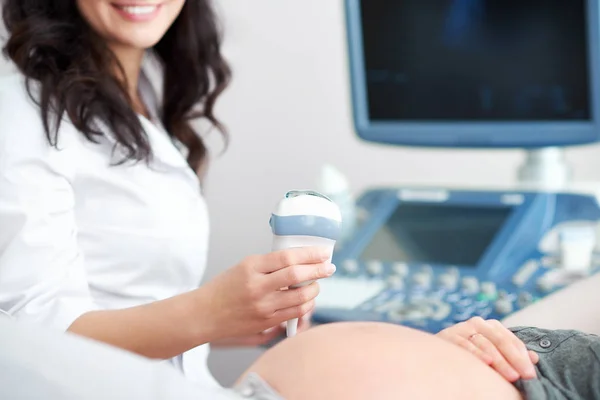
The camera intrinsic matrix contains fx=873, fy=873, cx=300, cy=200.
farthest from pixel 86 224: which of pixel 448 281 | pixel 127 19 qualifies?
pixel 448 281

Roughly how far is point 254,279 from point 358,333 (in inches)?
5.7

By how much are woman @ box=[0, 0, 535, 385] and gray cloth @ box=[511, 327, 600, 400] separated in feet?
0.18

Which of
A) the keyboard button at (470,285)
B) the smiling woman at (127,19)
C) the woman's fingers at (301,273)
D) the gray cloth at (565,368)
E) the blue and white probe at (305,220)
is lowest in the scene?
the keyboard button at (470,285)

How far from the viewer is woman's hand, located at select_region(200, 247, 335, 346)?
81 cm

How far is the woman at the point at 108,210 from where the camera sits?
0.95 metres

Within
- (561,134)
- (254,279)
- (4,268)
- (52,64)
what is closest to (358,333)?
(254,279)

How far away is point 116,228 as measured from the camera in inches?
44.9

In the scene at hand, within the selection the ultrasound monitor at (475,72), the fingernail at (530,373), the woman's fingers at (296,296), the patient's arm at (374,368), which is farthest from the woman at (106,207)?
the ultrasound monitor at (475,72)

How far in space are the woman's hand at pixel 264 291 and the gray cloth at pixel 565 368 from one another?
0.68 feet

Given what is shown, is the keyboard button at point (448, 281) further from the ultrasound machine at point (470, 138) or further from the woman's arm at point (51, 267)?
the woman's arm at point (51, 267)

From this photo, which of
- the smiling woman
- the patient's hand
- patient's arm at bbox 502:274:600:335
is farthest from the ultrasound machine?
the smiling woman

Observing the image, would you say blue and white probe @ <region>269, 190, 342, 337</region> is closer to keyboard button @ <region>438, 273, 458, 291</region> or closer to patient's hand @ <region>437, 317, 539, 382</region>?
patient's hand @ <region>437, 317, 539, 382</region>

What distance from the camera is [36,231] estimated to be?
1.02m

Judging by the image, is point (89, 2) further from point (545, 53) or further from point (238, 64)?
point (238, 64)
